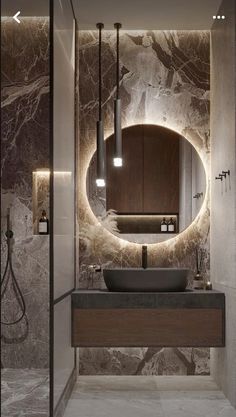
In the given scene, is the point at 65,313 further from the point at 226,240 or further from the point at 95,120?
the point at 95,120

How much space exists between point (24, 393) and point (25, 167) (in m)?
1.13

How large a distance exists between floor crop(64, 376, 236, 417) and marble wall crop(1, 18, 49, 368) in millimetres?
943

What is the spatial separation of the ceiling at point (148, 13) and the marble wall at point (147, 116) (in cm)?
14

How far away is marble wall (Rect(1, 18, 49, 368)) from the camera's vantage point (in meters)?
2.78

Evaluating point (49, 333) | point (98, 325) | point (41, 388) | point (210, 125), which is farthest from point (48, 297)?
point (210, 125)

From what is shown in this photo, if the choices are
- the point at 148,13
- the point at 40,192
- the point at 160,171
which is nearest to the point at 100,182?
the point at 160,171

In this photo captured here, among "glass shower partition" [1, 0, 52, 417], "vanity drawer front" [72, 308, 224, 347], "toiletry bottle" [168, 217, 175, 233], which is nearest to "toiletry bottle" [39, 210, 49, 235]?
"glass shower partition" [1, 0, 52, 417]

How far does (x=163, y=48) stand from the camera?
17.2 ft

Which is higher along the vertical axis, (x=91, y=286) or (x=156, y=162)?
(x=156, y=162)

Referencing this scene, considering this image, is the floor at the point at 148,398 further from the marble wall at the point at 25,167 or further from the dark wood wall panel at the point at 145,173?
the dark wood wall panel at the point at 145,173

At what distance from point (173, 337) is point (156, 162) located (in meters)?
1.45

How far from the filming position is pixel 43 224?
347 centimetres

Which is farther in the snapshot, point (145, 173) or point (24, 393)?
point (145, 173)

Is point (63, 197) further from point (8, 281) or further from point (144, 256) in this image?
point (8, 281)
